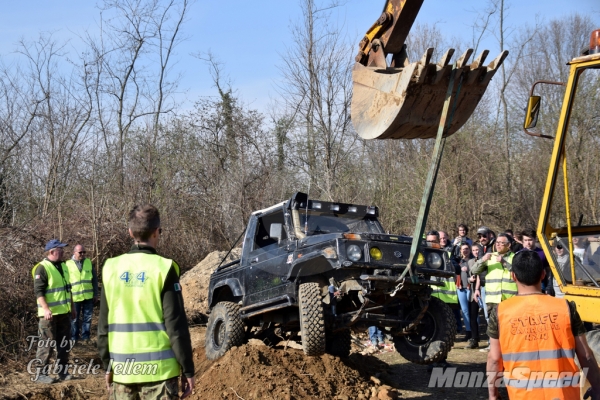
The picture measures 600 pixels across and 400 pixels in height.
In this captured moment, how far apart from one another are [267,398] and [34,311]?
17.8 ft

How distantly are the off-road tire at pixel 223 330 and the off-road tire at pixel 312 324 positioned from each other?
1.65 m

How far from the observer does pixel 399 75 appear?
5.86 meters

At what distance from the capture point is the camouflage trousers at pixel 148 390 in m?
3.66

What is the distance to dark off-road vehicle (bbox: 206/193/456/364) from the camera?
725cm

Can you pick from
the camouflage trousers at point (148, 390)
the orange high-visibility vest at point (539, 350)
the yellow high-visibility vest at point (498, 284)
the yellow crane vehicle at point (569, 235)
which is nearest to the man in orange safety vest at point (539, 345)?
the orange high-visibility vest at point (539, 350)

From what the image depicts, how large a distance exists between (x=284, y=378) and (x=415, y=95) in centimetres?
358

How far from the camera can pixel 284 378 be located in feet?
23.9

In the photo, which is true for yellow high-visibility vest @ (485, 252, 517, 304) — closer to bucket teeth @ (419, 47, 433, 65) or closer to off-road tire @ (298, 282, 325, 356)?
off-road tire @ (298, 282, 325, 356)

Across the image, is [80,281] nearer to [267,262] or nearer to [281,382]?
[267,262]

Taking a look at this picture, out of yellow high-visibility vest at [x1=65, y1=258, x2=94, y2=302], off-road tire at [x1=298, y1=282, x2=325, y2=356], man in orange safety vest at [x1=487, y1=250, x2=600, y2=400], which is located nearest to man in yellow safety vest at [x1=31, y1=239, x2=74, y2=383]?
yellow high-visibility vest at [x1=65, y1=258, x2=94, y2=302]

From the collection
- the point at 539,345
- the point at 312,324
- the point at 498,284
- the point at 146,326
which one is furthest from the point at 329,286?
the point at 539,345

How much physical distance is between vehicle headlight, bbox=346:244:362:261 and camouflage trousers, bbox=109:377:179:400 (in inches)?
148

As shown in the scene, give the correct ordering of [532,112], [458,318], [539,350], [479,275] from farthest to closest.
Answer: [458,318], [479,275], [532,112], [539,350]

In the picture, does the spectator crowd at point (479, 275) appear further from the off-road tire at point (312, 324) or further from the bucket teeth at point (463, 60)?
the bucket teeth at point (463, 60)
